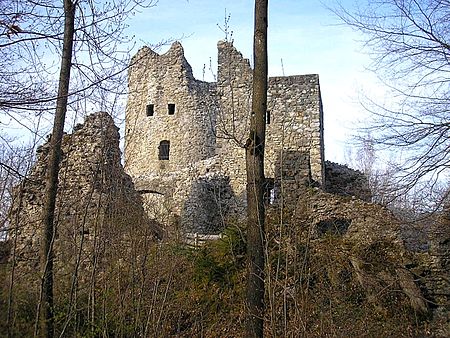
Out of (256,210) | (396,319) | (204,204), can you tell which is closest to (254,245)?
(256,210)

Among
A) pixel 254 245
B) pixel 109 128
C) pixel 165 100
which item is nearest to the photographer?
pixel 254 245

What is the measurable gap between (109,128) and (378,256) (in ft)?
18.2

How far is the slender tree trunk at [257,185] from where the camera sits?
6.01m

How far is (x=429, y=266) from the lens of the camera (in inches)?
406

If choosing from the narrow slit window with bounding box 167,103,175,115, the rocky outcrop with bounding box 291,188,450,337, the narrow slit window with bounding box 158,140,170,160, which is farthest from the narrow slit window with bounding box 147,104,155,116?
the rocky outcrop with bounding box 291,188,450,337

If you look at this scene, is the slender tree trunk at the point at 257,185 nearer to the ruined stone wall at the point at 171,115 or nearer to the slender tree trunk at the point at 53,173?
the slender tree trunk at the point at 53,173

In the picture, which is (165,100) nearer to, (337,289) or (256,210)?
(337,289)

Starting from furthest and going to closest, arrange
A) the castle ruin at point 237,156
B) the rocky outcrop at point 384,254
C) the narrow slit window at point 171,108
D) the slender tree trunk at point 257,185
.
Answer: the narrow slit window at point 171,108 → the castle ruin at point 237,156 → the rocky outcrop at point 384,254 → the slender tree trunk at point 257,185

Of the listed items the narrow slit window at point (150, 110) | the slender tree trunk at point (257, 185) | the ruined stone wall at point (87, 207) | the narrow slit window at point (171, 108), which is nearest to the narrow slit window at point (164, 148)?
the narrow slit window at point (171, 108)

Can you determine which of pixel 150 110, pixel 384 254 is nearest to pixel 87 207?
pixel 384 254

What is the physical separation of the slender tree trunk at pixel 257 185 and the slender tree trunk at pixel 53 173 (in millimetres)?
2240

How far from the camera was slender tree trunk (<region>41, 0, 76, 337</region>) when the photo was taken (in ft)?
22.1

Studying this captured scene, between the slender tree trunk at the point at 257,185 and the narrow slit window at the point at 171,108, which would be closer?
the slender tree trunk at the point at 257,185

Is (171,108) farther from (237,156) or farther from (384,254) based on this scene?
(384,254)
